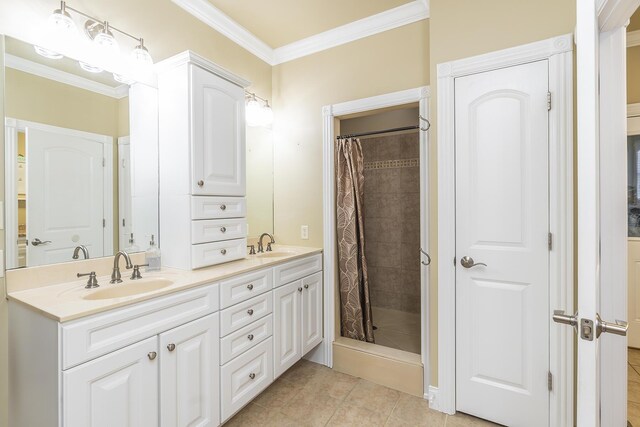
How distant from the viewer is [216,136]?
188cm

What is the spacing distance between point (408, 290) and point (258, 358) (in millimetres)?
2071

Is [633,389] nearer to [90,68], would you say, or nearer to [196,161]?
[196,161]

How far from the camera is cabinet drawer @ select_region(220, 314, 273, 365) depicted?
1612 millimetres

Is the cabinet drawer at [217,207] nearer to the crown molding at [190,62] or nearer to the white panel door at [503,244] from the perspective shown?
the crown molding at [190,62]

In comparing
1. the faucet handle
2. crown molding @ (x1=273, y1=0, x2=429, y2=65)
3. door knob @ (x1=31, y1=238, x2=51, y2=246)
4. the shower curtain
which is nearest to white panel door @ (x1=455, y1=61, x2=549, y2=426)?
crown molding @ (x1=273, y1=0, x2=429, y2=65)

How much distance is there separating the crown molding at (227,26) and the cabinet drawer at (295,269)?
1827 mm

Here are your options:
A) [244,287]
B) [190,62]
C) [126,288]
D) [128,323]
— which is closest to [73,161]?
[126,288]

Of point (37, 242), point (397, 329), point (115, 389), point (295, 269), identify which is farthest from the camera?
point (397, 329)

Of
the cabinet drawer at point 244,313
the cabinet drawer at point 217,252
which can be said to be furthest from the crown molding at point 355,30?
the cabinet drawer at point 244,313

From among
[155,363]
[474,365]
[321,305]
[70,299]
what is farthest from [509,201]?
[70,299]

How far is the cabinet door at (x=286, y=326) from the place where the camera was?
198 centimetres

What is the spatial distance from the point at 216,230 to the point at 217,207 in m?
0.14

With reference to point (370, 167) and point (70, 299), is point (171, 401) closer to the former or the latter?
point (70, 299)

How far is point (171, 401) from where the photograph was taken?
4.43 feet
